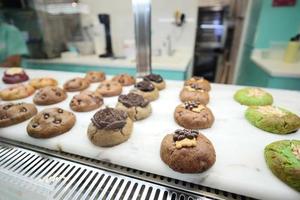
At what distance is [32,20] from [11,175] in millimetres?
2299

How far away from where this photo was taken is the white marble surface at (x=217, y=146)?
1.69 feet

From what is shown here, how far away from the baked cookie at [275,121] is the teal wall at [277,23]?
170 cm

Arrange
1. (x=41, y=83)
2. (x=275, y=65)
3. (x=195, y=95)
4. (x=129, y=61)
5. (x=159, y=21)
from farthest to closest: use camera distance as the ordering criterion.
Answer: (x=159, y=21) → (x=129, y=61) → (x=275, y=65) → (x=41, y=83) → (x=195, y=95)

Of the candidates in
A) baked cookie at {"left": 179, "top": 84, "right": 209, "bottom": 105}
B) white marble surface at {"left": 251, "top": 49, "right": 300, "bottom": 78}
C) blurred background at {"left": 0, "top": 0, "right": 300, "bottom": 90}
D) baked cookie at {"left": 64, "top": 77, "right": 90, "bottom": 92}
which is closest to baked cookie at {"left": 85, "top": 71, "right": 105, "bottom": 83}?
baked cookie at {"left": 64, "top": 77, "right": 90, "bottom": 92}

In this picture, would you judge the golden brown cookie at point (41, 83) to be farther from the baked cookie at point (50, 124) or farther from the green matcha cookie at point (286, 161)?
the green matcha cookie at point (286, 161)

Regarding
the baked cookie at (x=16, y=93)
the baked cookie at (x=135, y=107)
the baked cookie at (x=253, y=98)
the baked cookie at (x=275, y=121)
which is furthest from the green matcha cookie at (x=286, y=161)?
the baked cookie at (x=16, y=93)

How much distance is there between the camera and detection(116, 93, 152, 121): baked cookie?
796mm

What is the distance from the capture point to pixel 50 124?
73 centimetres

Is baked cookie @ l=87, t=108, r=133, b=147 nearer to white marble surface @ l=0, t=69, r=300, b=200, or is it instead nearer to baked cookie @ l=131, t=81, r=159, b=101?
white marble surface @ l=0, t=69, r=300, b=200

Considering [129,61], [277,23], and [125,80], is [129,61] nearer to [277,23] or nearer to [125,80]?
[125,80]

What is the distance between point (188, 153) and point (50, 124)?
1.73 feet

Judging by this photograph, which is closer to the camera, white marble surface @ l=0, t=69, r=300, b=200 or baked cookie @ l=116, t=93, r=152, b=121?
white marble surface @ l=0, t=69, r=300, b=200

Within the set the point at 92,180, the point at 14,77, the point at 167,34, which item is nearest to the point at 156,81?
the point at 92,180

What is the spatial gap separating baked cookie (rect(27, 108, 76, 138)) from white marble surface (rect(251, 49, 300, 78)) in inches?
65.4
